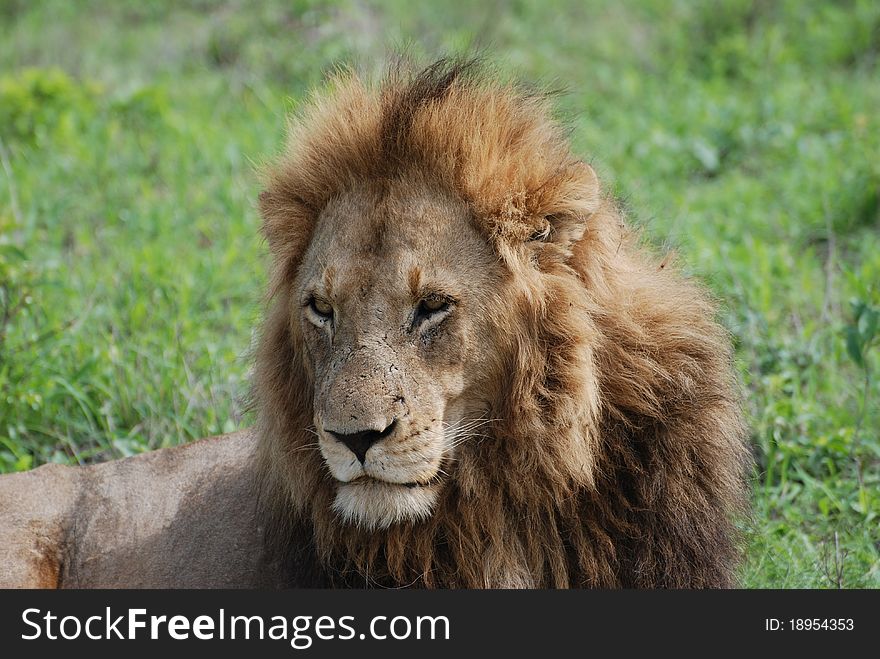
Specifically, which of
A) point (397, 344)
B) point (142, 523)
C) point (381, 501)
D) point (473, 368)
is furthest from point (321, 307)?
point (142, 523)

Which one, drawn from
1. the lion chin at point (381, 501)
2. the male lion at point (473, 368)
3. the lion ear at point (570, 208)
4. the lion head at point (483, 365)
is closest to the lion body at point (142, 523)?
the male lion at point (473, 368)

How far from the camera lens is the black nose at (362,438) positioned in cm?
276

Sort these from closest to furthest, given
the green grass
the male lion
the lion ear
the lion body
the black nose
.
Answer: the black nose → the male lion → the lion ear → the lion body → the green grass

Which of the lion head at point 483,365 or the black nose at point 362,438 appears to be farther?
the lion head at point 483,365

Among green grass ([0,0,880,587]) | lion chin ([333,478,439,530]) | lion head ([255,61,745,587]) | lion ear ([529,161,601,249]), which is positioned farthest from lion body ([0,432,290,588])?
lion ear ([529,161,601,249])

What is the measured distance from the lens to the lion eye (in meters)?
3.03

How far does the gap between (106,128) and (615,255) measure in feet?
18.0

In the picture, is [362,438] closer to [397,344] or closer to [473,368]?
[397,344]

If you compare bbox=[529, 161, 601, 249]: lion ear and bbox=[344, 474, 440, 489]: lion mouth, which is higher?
bbox=[529, 161, 601, 249]: lion ear

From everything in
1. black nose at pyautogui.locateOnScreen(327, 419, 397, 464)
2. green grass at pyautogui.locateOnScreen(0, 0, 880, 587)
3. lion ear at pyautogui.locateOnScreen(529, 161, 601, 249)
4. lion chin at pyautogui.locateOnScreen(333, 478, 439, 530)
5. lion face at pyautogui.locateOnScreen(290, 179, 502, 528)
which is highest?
green grass at pyautogui.locateOnScreen(0, 0, 880, 587)

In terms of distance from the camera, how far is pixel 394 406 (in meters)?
2.78

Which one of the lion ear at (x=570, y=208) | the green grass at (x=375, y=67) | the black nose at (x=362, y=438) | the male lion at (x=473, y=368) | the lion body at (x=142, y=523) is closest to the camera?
the black nose at (x=362, y=438)

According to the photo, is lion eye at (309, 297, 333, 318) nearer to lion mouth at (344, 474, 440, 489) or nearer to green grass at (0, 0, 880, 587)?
lion mouth at (344, 474, 440, 489)

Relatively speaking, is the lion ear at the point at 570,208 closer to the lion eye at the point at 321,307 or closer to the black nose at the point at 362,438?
the lion eye at the point at 321,307
